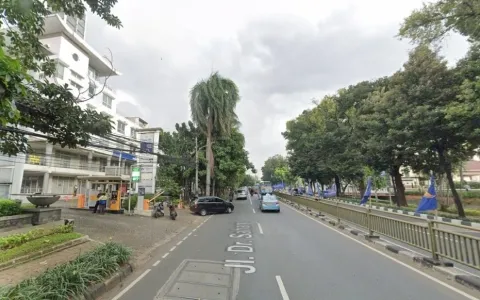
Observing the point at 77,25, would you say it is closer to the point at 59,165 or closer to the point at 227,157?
the point at 59,165

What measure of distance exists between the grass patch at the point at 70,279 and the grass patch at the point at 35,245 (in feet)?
7.47

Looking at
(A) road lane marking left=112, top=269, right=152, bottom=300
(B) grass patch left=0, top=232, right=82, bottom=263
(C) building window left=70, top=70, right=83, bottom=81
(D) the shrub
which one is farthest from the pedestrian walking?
(C) building window left=70, top=70, right=83, bottom=81

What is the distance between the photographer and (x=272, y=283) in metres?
6.03

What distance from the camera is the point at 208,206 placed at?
912 inches

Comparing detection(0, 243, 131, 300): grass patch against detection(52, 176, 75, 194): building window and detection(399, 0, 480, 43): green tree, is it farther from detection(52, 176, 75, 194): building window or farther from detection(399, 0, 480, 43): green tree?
detection(52, 176, 75, 194): building window

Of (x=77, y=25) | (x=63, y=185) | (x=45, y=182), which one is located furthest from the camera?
(x=77, y=25)

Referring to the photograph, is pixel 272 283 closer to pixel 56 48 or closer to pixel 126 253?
pixel 126 253

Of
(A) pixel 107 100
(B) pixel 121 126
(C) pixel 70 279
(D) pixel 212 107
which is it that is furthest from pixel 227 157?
(C) pixel 70 279

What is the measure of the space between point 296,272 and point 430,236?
370 centimetres

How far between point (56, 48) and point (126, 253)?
115ft

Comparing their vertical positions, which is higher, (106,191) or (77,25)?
(77,25)

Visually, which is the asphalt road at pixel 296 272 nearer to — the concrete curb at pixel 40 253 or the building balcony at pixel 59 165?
the concrete curb at pixel 40 253

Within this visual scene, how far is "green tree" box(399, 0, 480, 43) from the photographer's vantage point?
10.7 metres

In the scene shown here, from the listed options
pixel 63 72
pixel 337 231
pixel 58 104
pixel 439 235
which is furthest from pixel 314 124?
pixel 58 104
